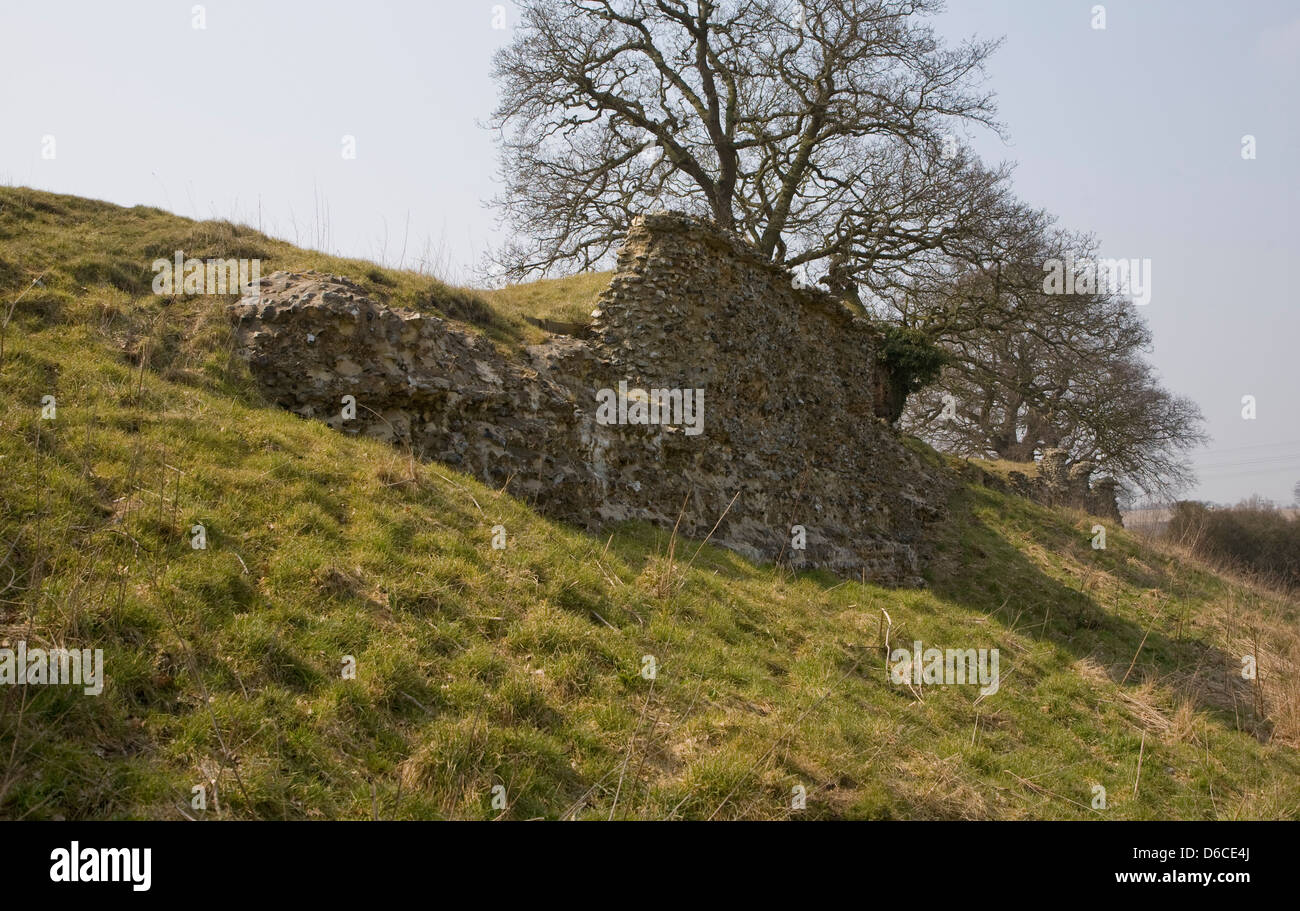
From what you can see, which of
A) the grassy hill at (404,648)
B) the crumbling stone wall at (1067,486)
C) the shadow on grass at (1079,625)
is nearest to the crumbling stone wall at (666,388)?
the grassy hill at (404,648)

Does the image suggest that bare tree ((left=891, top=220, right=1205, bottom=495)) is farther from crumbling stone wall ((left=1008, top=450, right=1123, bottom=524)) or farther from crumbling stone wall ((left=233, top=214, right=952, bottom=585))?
crumbling stone wall ((left=233, top=214, right=952, bottom=585))

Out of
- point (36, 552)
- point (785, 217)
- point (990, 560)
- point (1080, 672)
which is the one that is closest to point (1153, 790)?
point (1080, 672)

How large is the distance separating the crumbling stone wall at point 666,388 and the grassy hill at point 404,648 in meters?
0.74

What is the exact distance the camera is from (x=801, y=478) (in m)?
13.9

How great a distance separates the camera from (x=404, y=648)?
18.5 feet

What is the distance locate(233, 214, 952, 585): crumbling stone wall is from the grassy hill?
2.44 ft

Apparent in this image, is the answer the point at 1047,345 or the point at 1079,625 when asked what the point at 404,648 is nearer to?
the point at 1079,625

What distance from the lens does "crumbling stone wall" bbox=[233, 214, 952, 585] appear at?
32.2ft

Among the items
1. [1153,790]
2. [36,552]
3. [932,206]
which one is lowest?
[1153,790]

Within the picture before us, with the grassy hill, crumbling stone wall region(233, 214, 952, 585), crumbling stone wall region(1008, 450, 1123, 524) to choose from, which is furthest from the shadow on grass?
crumbling stone wall region(1008, 450, 1123, 524)

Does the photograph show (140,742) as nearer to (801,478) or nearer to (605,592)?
(605,592)

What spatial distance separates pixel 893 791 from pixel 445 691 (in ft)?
11.3

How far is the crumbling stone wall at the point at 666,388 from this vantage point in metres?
9.80

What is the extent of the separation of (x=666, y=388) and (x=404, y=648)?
7.93 m
